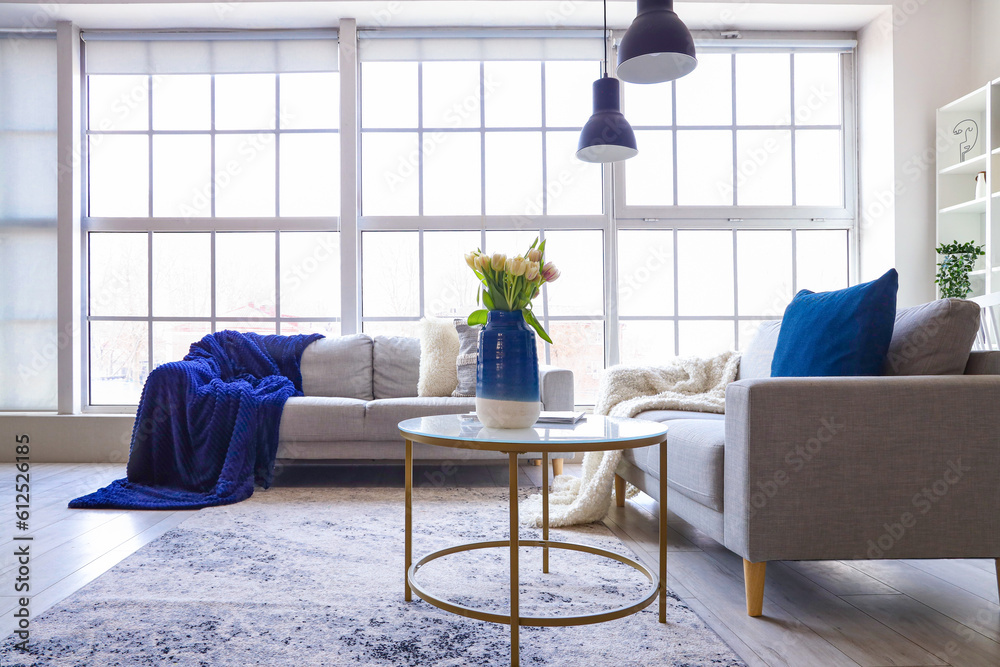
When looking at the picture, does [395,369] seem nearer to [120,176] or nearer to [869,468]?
[120,176]

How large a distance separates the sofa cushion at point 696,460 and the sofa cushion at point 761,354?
2.33ft

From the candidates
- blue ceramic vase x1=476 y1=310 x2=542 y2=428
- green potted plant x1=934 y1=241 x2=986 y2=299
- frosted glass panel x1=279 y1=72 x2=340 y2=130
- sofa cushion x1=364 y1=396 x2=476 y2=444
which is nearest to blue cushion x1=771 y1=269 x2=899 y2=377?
blue ceramic vase x1=476 y1=310 x2=542 y2=428

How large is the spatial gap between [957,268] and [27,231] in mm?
5896

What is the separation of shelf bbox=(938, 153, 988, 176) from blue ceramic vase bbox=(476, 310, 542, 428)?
3387 millimetres

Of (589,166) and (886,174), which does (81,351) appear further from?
(886,174)

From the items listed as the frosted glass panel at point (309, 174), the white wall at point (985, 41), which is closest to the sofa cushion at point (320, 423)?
the frosted glass panel at point (309, 174)

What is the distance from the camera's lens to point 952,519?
165 centimetres

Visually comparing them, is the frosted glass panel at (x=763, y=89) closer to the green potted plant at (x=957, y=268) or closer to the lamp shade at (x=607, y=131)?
the green potted plant at (x=957, y=268)

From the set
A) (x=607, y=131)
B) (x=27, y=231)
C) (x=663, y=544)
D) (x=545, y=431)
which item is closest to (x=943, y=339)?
(x=663, y=544)

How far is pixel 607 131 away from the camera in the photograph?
2895 millimetres

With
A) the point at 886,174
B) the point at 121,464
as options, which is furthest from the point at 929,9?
the point at 121,464

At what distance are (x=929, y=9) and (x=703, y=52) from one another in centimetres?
138

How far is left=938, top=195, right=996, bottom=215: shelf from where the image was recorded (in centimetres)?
358

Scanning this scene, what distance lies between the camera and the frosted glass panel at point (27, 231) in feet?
13.8
